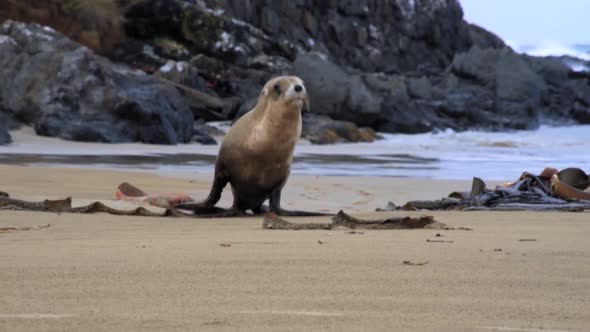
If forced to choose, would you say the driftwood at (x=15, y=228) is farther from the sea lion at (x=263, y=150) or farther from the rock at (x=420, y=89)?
the rock at (x=420, y=89)

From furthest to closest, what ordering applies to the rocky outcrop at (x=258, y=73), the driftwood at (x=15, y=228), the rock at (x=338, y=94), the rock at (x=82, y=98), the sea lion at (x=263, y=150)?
1. the rock at (x=338, y=94)
2. the rocky outcrop at (x=258, y=73)
3. the rock at (x=82, y=98)
4. the sea lion at (x=263, y=150)
5. the driftwood at (x=15, y=228)

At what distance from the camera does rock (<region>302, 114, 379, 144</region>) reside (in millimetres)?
20375

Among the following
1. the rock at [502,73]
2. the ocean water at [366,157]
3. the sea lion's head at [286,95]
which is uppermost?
the rock at [502,73]

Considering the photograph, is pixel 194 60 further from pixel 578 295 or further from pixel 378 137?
pixel 578 295

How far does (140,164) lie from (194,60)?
17.4 metres

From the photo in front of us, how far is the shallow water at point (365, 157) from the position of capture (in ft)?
43.1

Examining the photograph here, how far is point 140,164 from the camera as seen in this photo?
1330cm

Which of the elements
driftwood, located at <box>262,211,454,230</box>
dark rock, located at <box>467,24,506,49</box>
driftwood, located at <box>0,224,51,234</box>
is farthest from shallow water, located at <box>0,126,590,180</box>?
dark rock, located at <box>467,24,506,49</box>

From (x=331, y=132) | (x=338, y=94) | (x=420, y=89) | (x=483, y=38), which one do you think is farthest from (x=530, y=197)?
(x=483, y=38)

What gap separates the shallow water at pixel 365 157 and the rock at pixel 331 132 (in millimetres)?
465

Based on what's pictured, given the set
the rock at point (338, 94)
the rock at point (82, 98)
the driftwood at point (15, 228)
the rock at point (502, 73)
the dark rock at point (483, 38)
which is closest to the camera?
Result: the driftwood at point (15, 228)

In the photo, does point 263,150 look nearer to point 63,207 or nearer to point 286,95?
point 286,95

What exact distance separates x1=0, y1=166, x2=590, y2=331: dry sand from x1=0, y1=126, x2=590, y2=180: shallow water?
754 centimetres

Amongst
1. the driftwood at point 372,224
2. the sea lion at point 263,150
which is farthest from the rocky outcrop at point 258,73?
the driftwood at point 372,224
